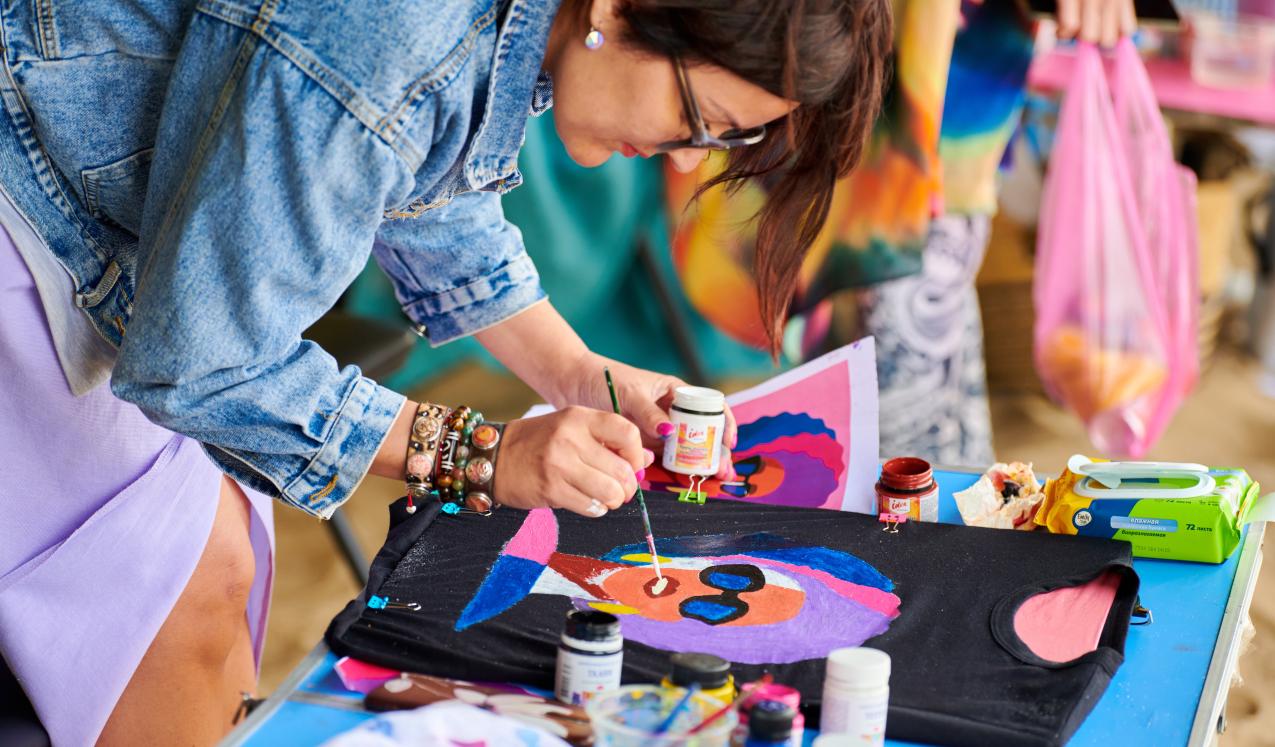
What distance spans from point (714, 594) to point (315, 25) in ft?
2.15


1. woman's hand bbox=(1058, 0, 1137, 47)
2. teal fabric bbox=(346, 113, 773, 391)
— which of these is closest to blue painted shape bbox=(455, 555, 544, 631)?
teal fabric bbox=(346, 113, 773, 391)

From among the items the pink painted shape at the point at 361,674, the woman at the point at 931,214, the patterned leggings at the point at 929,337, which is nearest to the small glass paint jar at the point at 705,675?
the pink painted shape at the point at 361,674

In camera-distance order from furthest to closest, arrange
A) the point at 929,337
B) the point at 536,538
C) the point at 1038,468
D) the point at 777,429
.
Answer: the point at 1038,468 → the point at 929,337 → the point at 777,429 → the point at 536,538

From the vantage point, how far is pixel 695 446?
1584 millimetres

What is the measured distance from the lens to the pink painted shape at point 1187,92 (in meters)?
3.33

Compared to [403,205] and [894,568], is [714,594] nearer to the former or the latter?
[894,568]

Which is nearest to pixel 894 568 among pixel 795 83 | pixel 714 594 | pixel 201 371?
pixel 714 594

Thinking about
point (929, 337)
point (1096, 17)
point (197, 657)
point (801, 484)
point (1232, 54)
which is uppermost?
point (1096, 17)

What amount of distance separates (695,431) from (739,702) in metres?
0.51

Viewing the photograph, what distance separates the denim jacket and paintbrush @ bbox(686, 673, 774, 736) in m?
0.39

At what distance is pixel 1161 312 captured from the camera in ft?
9.20

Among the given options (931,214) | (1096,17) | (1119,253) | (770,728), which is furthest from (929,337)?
(770,728)

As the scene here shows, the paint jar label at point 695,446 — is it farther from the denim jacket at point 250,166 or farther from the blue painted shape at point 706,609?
the denim jacket at point 250,166

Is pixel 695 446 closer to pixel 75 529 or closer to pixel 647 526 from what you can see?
pixel 647 526
